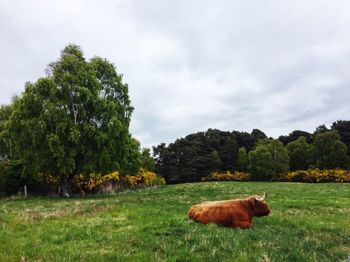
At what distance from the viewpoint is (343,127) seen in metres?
86.8

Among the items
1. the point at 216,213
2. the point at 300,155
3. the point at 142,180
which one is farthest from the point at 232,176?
the point at 216,213

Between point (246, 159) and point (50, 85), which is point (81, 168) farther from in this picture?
point (246, 159)

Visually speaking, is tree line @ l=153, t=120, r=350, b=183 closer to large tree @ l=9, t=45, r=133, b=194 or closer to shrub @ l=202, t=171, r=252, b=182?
shrub @ l=202, t=171, r=252, b=182

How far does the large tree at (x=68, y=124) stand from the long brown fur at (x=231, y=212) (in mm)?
19420

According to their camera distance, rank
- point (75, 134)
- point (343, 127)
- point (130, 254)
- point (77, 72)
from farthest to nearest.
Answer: point (343, 127) → point (77, 72) → point (75, 134) → point (130, 254)

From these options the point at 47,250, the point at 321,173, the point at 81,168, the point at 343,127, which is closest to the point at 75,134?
the point at 81,168

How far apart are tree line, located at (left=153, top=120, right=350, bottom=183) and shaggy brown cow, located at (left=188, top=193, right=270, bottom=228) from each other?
177 ft

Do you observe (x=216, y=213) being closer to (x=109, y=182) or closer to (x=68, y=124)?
(x=68, y=124)

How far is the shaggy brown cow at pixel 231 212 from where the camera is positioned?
13077 millimetres

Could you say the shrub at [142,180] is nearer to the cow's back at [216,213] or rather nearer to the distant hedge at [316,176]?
the distant hedge at [316,176]

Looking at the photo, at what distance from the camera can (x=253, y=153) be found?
69312 mm

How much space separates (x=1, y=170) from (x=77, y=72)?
13.3 meters

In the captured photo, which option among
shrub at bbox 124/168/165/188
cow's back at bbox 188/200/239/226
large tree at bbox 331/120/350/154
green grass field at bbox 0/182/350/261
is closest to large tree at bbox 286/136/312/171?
large tree at bbox 331/120/350/154

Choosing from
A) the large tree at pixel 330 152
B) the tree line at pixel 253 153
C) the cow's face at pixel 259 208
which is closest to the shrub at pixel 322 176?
the tree line at pixel 253 153
